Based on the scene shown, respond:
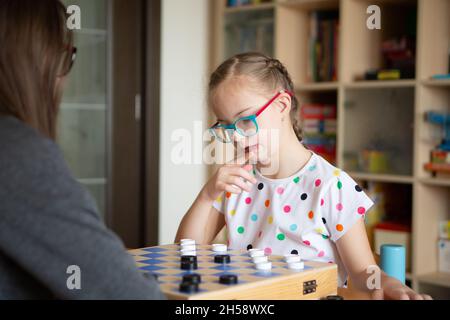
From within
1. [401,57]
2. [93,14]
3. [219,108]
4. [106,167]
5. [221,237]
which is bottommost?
[221,237]

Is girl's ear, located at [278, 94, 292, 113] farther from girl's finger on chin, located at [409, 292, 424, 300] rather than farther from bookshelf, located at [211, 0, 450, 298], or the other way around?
bookshelf, located at [211, 0, 450, 298]

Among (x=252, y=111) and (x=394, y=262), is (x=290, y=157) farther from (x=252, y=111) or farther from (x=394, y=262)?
(x=394, y=262)

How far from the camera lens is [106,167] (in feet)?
10.4

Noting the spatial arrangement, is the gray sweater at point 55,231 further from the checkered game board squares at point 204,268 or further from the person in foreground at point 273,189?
the person in foreground at point 273,189

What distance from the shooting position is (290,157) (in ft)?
5.24

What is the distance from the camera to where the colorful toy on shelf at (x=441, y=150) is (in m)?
2.63

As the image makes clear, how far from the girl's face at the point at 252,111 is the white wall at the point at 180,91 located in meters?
1.69

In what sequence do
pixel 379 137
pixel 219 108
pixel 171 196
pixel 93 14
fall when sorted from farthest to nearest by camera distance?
pixel 171 196
pixel 93 14
pixel 379 137
pixel 219 108

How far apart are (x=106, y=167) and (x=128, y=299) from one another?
7.81 ft

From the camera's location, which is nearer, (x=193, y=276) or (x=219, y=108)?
(x=193, y=276)

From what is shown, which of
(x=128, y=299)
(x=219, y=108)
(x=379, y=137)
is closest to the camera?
(x=128, y=299)

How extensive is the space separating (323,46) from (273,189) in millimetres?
1611
